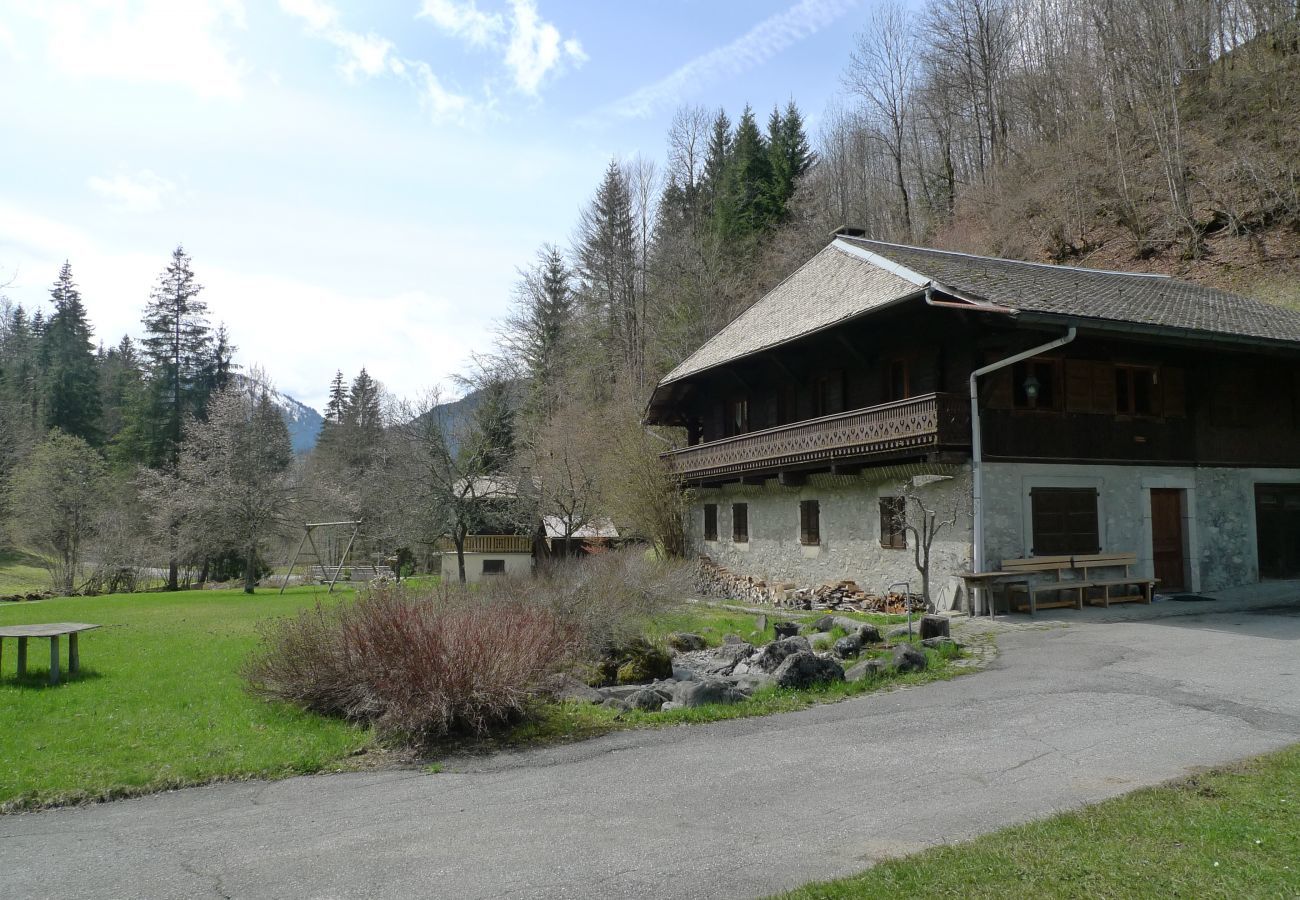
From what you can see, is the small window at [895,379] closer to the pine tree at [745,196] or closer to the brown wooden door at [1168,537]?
the brown wooden door at [1168,537]

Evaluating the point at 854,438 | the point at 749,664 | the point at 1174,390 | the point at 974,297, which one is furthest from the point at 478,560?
the point at 1174,390

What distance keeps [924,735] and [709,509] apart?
19580 millimetres

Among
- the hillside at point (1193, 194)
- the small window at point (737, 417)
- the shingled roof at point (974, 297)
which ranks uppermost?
the hillside at point (1193, 194)

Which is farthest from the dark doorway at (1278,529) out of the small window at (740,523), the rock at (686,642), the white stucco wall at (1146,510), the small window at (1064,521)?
the rock at (686,642)

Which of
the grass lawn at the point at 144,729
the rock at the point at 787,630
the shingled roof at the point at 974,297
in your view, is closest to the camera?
the grass lawn at the point at 144,729

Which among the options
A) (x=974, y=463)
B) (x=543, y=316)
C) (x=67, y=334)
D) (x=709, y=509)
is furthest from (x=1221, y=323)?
(x=67, y=334)

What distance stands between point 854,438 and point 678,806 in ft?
44.3

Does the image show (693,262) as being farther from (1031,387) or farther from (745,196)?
(1031,387)

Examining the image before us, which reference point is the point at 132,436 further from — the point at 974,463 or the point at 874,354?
the point at 974,463

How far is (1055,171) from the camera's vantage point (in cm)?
3453

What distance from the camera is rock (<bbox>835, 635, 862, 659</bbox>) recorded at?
1291cm

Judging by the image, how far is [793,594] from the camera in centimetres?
2116

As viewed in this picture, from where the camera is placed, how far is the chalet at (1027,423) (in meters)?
16.9

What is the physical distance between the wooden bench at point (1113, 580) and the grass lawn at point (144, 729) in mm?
14407
